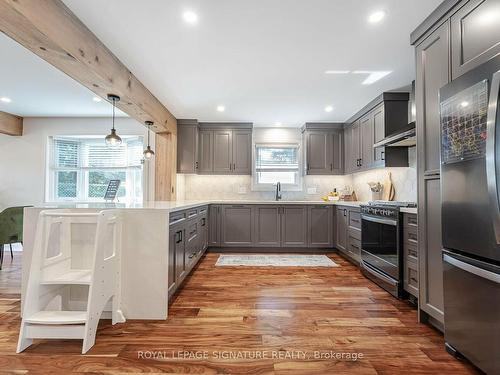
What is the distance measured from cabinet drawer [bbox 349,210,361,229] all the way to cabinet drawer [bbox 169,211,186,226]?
2339mm

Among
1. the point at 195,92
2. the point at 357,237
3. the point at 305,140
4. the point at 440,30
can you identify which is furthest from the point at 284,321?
the point at 305,140

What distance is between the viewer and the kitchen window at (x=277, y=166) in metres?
5.71

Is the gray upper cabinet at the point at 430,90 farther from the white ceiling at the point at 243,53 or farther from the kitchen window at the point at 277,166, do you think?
the kitchen window at the point at 277,166

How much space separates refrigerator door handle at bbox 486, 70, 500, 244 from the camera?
4.49 feet

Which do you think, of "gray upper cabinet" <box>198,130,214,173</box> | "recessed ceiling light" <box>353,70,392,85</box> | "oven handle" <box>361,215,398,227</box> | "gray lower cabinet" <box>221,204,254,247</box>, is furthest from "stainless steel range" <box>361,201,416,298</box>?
"gray upper cabinet" <box>198,130,214,173</box>

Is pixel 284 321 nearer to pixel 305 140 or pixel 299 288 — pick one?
pixel 299 288

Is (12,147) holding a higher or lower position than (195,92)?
lower

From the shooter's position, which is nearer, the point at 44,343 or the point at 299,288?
the point at 44,343

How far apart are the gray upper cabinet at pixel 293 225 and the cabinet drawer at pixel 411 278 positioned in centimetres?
236

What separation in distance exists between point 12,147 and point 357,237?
6.14 meters

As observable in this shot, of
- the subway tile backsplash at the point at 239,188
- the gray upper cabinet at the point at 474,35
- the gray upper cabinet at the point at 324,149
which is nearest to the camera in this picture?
the gray upper cabinet at the point at 474,35

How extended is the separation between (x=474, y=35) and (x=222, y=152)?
416cm

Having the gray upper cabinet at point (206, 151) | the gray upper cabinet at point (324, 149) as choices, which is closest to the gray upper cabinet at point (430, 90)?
the gray upper cabinet at point (324, 149)

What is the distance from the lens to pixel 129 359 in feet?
5.78
